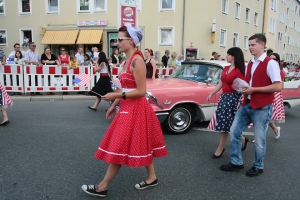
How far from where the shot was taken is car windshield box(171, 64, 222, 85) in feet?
19.3

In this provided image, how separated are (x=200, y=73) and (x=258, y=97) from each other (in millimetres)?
2778

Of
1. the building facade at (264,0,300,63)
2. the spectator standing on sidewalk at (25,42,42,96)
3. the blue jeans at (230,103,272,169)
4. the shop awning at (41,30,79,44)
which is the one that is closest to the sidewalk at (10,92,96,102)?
the spectator standing on sidewalk at (25,42,42,96)

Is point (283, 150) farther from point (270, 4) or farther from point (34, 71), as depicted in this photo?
point (270, 4)

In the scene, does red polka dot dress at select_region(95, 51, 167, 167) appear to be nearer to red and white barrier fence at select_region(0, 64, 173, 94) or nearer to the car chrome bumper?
the car chrome bumper

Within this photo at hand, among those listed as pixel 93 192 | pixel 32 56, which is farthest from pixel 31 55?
pixel 93 192

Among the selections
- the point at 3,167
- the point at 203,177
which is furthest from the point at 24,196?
the point at 203,177

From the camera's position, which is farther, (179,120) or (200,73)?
(200,73)

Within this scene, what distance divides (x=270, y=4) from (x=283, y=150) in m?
32.1

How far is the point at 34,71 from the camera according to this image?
10.6 meters

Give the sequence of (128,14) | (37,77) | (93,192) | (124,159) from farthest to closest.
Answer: (37,77), (128,14), (93,192), (124,159)

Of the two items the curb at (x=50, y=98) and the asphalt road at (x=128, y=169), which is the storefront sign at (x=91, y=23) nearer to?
the curb at (x=50, y=98)

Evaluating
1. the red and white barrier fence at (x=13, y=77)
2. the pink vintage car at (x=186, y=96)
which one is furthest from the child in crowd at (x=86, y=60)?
the pink vintage car at (x=186, y=96)

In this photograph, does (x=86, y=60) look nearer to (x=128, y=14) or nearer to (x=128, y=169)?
(x=128, y=14)

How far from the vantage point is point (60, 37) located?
22.1m
